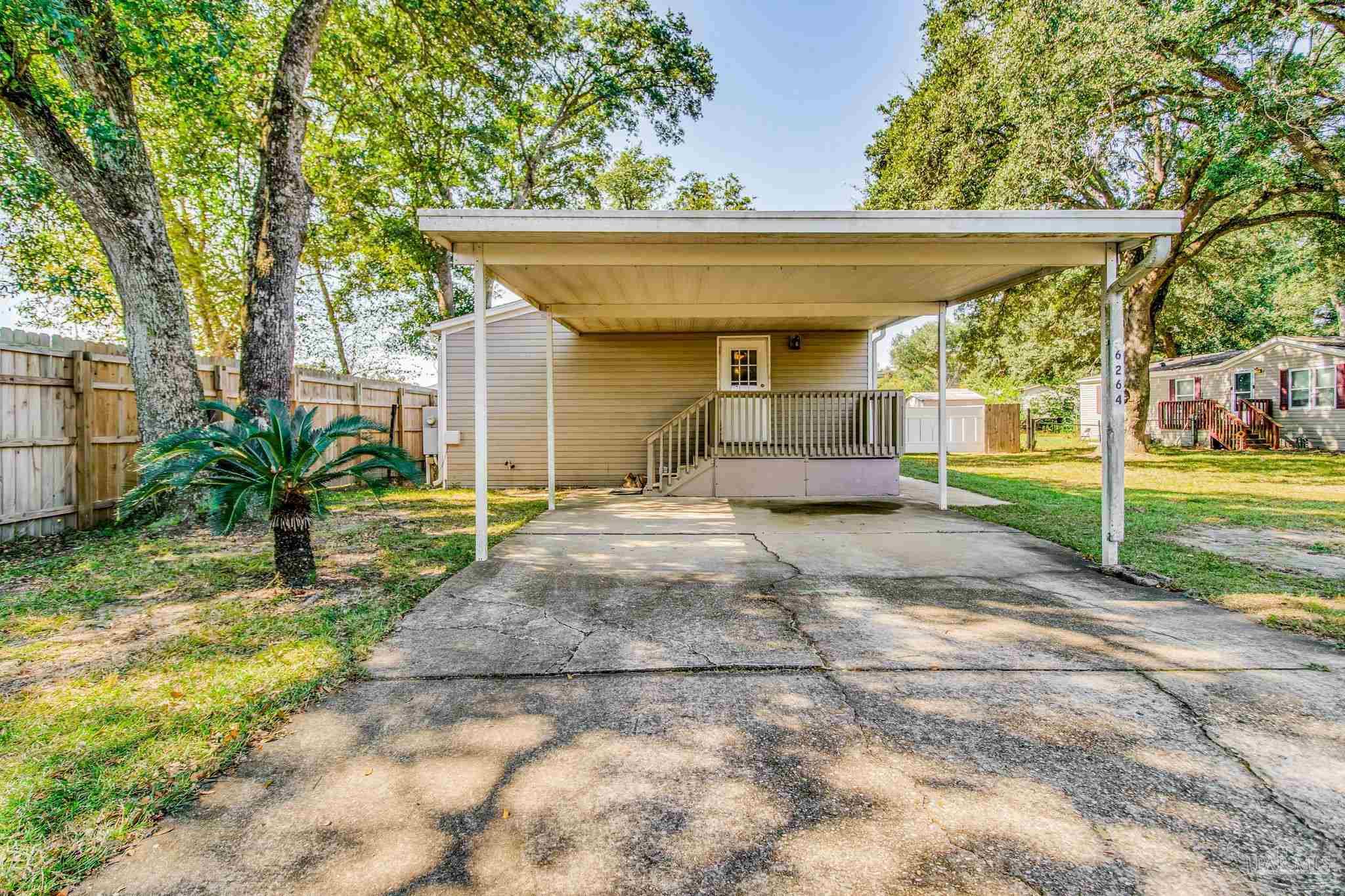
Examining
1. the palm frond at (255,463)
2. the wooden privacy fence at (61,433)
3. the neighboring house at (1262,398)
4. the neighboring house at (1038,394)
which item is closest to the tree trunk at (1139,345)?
the neighboring house at (1262,398)

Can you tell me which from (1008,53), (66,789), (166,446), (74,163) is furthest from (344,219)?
(66,789)

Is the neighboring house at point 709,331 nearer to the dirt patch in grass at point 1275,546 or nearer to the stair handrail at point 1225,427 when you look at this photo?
the dirt patch in grass at point 1275,546

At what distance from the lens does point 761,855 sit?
1.62 m

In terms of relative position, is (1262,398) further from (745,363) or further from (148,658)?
(148,658)

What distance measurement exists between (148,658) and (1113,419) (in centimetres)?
635

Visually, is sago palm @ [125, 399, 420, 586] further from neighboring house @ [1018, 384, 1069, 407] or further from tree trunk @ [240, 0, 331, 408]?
neighboring house @ [1018, 384, 1069, 407]

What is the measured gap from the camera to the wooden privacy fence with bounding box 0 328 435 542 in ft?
16.6

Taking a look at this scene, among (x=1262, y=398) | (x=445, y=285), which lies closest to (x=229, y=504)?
(x=445, y=285)

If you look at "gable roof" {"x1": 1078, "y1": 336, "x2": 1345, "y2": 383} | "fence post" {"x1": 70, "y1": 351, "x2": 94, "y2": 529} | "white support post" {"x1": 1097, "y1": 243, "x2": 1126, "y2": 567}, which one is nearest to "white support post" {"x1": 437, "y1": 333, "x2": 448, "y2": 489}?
"fence post" {"x1": 70, "y1": 351, "x2": 94, "y2": 529}

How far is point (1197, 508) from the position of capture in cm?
736

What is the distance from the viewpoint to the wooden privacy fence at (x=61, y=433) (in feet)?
16.6

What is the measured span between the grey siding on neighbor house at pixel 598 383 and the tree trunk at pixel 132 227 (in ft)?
14.4

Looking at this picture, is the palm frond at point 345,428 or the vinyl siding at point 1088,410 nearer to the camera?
the palm frond at point 345,428

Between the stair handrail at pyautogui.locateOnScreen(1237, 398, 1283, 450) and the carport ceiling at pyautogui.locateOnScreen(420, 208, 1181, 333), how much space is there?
17685 mm
